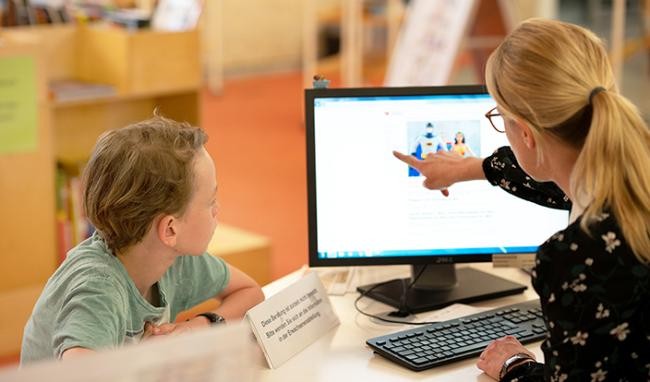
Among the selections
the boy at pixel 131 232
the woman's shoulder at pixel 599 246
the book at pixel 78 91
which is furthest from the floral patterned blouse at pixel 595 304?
the book at pixel 78 91

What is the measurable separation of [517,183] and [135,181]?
69cm

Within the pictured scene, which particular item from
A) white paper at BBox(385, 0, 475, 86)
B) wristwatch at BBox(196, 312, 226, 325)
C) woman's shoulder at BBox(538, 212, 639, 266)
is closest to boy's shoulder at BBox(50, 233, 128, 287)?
wristwatch at BBox(196, 312, 226, 325)

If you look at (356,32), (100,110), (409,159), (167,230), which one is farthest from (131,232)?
(356,32)

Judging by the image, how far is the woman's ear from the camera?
1.49 meters

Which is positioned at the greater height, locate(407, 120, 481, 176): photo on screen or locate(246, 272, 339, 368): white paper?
locate(407, 120, 481, 176): photo on screen

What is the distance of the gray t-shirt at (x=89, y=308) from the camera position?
154cm

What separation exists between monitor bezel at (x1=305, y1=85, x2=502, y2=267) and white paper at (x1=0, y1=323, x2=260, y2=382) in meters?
1.09

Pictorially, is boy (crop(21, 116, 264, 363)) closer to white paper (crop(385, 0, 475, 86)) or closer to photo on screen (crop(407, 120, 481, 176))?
photo on screen (crop(407, 120, 481, 176))

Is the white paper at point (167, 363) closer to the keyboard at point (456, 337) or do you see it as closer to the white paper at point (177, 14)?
the keyboard at point (456, 337)

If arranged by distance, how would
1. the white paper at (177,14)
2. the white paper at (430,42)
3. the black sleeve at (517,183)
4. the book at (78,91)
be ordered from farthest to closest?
1. the white paper at (430,42)
2. the white paper at (177,14)
3. the book at (78,91)
4. the black sleeve at (517,183)

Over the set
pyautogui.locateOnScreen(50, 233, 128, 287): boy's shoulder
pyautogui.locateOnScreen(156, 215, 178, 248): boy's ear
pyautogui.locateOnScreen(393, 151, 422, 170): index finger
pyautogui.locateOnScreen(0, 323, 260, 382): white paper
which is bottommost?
pyautogui.locateOnScreen(50, 233, 128, 287): boy's shoulder

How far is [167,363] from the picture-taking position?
856 mm

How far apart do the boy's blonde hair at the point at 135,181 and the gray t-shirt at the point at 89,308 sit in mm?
55

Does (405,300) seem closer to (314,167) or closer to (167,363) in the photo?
(314,167)
